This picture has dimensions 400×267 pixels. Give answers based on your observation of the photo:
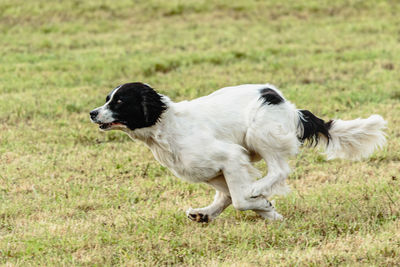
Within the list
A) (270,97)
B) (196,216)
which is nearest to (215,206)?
(196,216)

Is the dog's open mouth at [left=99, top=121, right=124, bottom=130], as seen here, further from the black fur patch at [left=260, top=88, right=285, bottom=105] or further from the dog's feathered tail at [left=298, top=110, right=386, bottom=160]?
the dog's feathered tail at [left=298, top=110, right=386, bottom=160]

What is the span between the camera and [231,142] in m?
5.65

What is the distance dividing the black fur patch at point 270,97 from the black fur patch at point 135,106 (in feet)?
3.01

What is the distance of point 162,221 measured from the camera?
226 inches

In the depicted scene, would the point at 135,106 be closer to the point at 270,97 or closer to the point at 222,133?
the point at 222,133

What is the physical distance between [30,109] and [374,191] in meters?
5.90

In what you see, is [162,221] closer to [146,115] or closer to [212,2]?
[146,115]

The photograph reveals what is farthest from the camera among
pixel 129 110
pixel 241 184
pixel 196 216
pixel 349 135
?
pixel 349 135

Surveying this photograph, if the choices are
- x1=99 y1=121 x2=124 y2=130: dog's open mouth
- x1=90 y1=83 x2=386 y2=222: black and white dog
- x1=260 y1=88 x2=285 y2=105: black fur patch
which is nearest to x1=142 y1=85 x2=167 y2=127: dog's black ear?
x1=90 y1=83 x2=386 y2=222: black and white dog

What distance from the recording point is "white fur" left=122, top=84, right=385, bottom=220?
547cm

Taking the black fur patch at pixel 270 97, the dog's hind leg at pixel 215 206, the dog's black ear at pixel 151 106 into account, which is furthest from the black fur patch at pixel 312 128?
the dog's black ear at pixel 151 106

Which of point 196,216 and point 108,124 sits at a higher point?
point 108,124

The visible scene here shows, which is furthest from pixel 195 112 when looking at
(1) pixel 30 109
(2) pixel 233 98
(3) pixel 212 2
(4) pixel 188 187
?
(3) pixel 212 2

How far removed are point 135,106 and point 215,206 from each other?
1244mm
